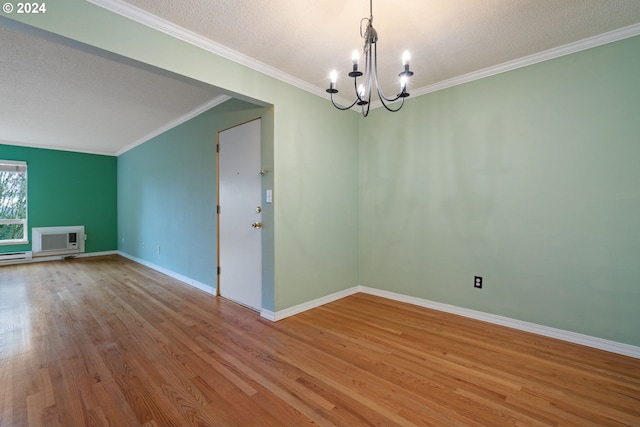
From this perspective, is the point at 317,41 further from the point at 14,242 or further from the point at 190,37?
the point at 14,242

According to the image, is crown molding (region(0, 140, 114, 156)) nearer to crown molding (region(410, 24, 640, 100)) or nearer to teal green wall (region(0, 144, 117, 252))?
teal green wall (region(0, 144, 117, 252))

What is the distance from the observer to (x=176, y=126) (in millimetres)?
4613

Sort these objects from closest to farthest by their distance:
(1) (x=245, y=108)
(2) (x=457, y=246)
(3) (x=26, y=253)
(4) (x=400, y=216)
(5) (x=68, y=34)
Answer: (5) (x=68, y=34) < (2) (x=457, y=246) < (1) (x=245, y=108) < (4) (x=400, y=216) < (3) (x=26, y=253)

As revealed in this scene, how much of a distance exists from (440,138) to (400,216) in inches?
38.3

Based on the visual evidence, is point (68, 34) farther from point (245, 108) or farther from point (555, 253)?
point (555, 253)

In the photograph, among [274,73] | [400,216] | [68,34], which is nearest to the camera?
[68,34]

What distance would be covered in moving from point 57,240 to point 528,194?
8487 mm

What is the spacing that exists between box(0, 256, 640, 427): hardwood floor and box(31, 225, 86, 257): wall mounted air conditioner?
12.3ft

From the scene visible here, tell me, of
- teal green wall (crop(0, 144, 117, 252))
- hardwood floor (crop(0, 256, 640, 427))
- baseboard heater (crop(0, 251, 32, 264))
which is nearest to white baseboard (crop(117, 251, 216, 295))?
hardwood floor (crop(0, 256, 640, 427))

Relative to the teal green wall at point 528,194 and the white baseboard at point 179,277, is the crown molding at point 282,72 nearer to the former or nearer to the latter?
the teal green wall at point 528,194

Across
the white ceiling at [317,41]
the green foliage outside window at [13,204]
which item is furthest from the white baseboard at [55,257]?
the white ceiling at [317,41]

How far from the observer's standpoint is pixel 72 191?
653 cm

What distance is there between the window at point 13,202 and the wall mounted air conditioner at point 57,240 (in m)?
0.28

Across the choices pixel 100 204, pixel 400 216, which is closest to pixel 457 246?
pixel 400 216
